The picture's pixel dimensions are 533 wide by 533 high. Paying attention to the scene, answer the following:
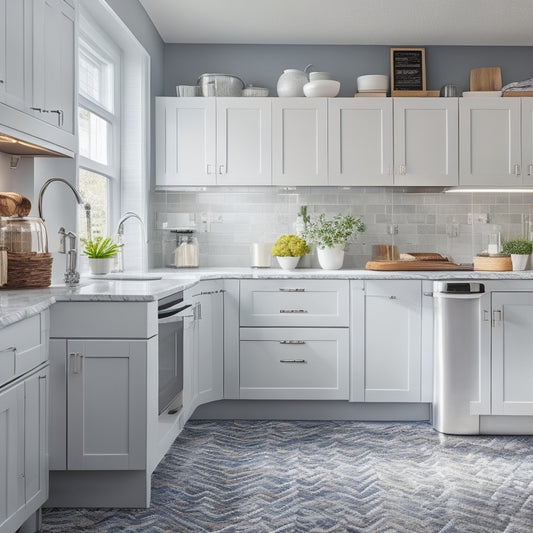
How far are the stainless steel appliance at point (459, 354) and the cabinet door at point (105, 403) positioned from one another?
1912 millimetres

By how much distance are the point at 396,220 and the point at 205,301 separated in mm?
1639

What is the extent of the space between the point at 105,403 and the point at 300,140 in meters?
2.38

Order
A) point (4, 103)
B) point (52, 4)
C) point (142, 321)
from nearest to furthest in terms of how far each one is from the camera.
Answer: point (4, 103) → point (142, 321) → point (52, 4)

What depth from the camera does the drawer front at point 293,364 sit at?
12.5 feet

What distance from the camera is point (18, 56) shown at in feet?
7.72

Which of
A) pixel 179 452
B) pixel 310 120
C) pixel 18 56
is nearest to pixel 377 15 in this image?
pixel 310 120

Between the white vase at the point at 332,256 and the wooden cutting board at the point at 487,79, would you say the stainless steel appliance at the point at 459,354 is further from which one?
the wooden cutting board at the point at 487,79

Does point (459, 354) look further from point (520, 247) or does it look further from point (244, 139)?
point (244, 139)

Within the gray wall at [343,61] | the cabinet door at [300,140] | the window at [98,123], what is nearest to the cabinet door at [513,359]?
the cabinet door at [300,140]

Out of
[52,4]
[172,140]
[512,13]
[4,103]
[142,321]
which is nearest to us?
[4,103]

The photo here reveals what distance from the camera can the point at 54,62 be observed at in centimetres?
270

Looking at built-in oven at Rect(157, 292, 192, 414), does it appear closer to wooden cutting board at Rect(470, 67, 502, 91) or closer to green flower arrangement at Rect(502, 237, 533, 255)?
green flower arrangement at Rect(502, 237, 533, 255)

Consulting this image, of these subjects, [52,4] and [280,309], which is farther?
[280,309]

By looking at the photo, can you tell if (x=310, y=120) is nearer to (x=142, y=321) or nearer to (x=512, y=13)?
(x=512, y=13)
